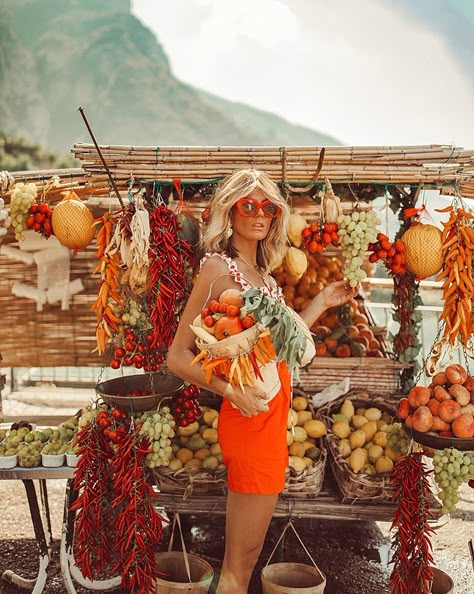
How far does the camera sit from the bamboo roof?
10.7 ft

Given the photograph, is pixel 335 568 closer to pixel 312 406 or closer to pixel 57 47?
pixel 312 406

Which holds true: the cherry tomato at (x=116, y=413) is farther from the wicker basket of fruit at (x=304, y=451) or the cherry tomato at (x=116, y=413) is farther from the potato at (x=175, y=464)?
the wicker basket of fruit at (x=304, y=451)

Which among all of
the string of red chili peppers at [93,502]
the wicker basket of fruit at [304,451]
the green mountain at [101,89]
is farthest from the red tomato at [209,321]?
the green mountain at [101,89]

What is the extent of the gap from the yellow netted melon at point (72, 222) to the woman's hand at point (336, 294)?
138 cm

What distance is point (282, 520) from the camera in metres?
4.73

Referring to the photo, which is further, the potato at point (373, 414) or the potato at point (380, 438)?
Answer: the potato at point (373, 414)

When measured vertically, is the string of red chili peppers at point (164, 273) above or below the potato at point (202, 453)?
above

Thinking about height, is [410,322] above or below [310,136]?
below

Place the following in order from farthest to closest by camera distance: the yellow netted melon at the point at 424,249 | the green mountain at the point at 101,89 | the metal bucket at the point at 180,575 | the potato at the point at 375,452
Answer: the green mountain at the point at 101,89, the potato at the point at 375,452, the yellow netted melon at the point at 424,249, the metal bucket at the point at 180,575

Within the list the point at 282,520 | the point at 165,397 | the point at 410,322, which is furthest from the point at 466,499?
the point at 165,397

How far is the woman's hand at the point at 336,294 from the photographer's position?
128 inches

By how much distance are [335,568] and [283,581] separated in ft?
3.11

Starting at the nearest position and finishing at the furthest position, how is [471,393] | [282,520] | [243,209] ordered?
[243,209] → [471,393] → [282,520]

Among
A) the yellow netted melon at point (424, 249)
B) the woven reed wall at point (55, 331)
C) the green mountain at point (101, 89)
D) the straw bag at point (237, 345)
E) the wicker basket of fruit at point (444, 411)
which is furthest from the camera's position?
the green mountain at point (101, 89)
